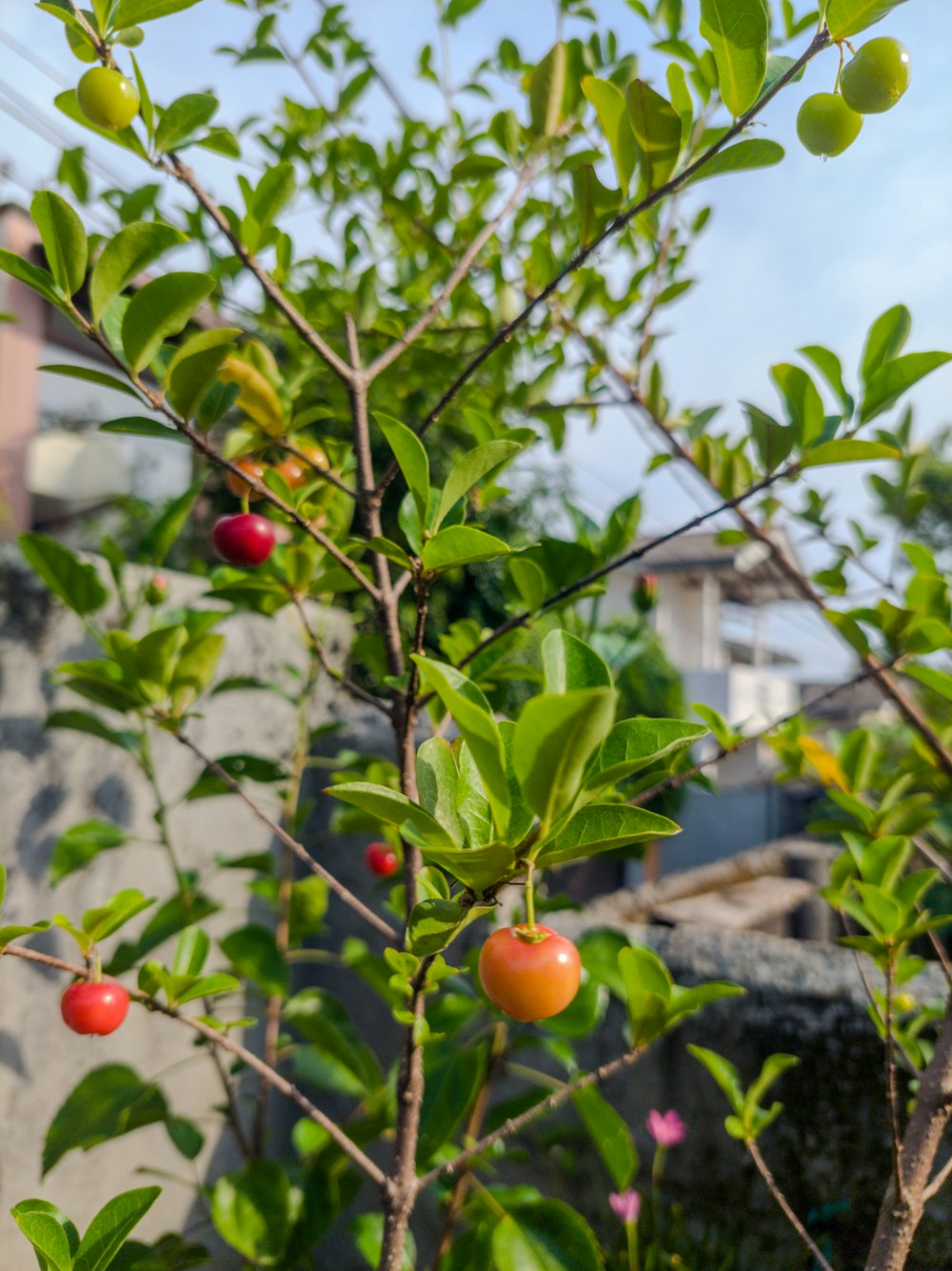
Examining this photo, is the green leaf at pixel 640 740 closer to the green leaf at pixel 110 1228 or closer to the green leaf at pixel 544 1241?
the green leaf at pixel 110 1228

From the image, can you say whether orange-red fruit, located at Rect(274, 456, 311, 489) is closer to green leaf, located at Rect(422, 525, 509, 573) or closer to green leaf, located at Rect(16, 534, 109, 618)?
green leaf, located at Rect(16, 534, 109, 618)

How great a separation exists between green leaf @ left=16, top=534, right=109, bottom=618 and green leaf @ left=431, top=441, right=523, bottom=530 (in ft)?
2.15

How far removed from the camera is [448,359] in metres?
1.11

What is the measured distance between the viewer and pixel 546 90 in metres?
0.98

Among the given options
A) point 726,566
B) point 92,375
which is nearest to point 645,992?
point 92,375

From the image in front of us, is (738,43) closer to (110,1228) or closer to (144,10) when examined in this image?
(144,10)

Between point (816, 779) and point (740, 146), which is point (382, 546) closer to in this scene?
point (740, 146)

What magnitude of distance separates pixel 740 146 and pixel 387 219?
122cm

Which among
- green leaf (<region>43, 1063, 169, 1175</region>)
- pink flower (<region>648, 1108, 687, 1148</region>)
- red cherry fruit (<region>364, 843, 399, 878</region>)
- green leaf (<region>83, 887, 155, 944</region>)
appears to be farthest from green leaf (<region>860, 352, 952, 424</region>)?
green leaf (<region>43, 1063, 169, 1175</region>)

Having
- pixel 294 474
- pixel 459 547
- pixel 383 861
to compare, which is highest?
pixel 294 474

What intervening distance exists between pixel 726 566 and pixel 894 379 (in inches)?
528

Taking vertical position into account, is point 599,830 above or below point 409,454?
below

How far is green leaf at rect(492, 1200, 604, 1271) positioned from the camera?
862 millimetres

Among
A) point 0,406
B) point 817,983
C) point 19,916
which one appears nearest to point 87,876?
point 19,916
